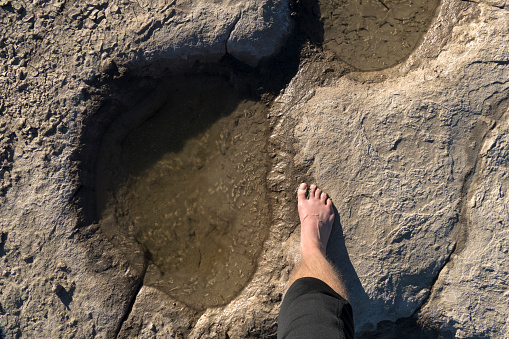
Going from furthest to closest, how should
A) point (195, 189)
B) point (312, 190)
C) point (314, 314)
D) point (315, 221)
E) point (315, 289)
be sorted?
1. point (195, 189)
2. point (312, 190)
3. point (315, 221)
4. point (315, 289)
5. point (314, 314)

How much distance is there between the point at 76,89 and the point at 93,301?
1.52 metres

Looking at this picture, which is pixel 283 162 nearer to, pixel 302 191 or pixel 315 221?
pixel 302 191

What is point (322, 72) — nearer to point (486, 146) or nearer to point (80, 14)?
point (486, 146)

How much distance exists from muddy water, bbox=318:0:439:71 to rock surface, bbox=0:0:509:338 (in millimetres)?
104

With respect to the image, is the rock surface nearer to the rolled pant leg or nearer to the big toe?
the big toe

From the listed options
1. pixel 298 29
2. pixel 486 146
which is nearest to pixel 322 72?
pixel 298 29

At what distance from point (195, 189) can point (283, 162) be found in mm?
718

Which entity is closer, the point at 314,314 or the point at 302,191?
the point at 314,314

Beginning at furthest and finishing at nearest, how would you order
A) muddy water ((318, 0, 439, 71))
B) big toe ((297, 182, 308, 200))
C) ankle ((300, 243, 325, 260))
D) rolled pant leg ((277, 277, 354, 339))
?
muddy water ((318, 0, 439, 71)) → big toe ((297, 182, 308, 200)) → ankle ((300, 243, 325, 260)) → rolled pant leg ((277, 277, 354, 339))

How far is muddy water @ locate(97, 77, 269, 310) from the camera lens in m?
2.50

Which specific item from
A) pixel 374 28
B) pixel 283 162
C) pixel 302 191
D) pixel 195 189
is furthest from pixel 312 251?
pixel 374 28

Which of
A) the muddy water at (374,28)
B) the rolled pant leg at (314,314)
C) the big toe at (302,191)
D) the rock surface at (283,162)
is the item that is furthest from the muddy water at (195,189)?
the muddy water at (374,28)

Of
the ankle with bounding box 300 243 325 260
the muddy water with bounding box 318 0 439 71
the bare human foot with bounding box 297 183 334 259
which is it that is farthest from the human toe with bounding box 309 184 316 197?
the muddy water with bounding box 318 0 439 71

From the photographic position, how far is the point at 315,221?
221 cm
